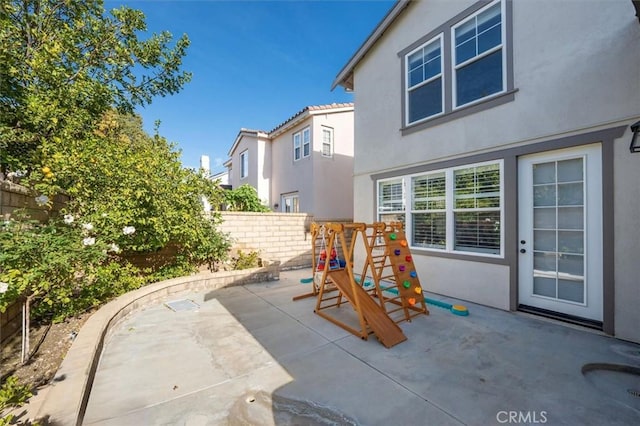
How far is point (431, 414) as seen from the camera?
7.31 ft

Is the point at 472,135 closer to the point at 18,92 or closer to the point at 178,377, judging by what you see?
the point at 178,377

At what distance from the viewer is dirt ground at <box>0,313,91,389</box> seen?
256 centimetres

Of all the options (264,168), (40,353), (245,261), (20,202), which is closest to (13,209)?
(20,202)

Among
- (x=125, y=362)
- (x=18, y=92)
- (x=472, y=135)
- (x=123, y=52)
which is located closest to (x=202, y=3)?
(x=123, y=52)

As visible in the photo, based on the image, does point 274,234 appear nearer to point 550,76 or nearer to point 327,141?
point 327,141

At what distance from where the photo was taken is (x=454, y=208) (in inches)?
211

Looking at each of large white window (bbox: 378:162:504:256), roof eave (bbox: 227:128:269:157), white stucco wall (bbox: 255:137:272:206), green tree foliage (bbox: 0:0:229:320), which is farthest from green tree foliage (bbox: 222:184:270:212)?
large white window (bbox: 378:162:504:256)

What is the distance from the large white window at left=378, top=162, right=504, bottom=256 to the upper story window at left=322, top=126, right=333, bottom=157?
4.64 metres

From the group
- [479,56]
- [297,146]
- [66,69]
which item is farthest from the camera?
[297,146]

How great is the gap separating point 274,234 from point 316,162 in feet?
11.8

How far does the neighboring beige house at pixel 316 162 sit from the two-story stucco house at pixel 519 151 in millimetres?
4090

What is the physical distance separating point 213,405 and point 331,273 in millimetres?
2591

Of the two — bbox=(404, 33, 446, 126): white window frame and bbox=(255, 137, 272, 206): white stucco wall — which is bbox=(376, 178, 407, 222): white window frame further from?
bbox=(255, 137, 272, 206): white stucco wall

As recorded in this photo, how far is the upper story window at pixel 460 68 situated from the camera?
15.5 feet
